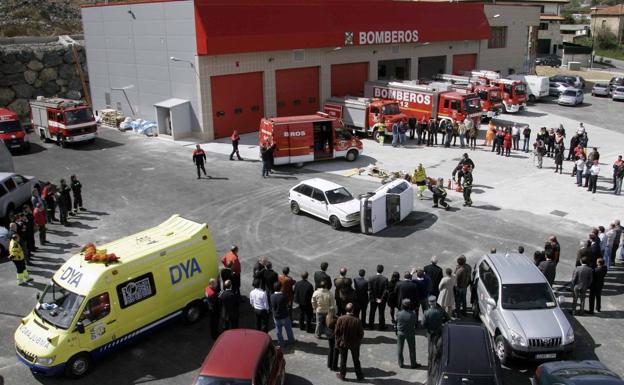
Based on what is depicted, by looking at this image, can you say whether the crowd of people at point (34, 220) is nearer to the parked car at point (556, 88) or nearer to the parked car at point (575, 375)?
the parked car at point (575, 375)

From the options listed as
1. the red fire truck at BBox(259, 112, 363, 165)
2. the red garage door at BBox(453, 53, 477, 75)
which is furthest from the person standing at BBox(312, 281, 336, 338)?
the red garage door at BBox(453, 53, 477, 75)

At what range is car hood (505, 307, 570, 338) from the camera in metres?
Result: 12.4

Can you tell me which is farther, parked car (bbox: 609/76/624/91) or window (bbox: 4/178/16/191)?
parked car (bbox: 609/76/624/91)

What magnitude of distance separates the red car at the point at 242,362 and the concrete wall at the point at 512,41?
48.9 m

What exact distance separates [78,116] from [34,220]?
15.5m

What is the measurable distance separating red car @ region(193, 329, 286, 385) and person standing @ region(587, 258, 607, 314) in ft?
27.8

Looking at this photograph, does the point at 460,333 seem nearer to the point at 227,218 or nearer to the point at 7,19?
the point at 227,218

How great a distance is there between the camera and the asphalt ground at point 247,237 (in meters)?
12.8

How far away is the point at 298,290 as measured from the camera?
1369 cm

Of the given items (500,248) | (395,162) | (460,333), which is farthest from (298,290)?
(395,162)

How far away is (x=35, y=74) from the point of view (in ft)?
144

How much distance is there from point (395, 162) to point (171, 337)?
18693 millimetres

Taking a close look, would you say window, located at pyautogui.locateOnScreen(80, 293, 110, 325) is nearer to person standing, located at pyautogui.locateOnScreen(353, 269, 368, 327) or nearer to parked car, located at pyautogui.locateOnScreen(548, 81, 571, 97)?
person standing, located at pyautogui.locateOnScreen(353, 269, 368, 327)

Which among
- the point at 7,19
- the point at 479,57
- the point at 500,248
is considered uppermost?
the point at 7,19
